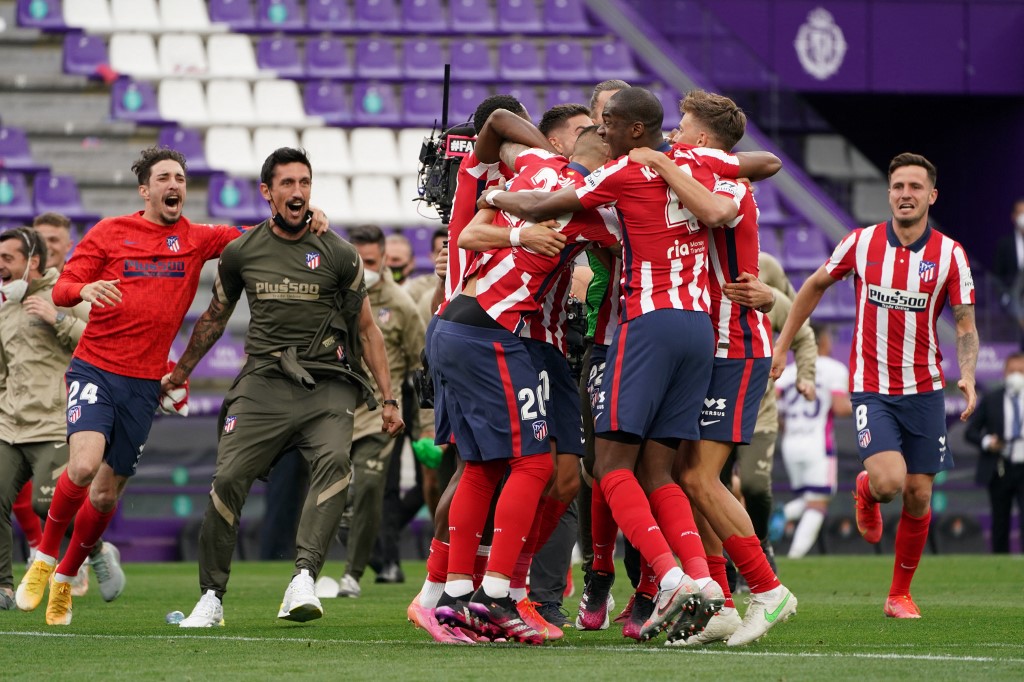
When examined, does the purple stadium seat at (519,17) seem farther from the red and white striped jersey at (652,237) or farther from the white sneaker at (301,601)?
the red and white striped jersey at (652,237)

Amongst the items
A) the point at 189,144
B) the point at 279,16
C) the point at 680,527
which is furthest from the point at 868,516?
the point at 279,16

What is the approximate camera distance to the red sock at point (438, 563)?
22.5ft

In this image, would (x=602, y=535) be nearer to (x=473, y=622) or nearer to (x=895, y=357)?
(x=473, y=622)

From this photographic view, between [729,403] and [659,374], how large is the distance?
1.75 ft

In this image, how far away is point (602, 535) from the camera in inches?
293

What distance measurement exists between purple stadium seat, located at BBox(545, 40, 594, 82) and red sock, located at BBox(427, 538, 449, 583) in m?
15.0

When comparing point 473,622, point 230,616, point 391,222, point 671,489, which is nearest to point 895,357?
point 671,489

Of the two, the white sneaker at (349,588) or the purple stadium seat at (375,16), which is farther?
the purple stadium seat at (375,16)

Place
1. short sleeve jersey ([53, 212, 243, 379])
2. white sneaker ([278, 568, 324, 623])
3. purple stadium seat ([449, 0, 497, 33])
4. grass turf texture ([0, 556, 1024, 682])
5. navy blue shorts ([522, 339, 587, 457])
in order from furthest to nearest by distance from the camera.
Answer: purple stadium seat ([449, 0, 497, 33]), short sleeve jersey ([53, 212, 243, 379]), white sneaker ([278, 568, 324, 623]), navy blue shorts ([522, 339, 587, 457]), grass turf texture ([0, 556, 1024, 682])

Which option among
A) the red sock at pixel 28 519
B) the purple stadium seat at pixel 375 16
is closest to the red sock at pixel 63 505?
the red sock at pixel 28 519

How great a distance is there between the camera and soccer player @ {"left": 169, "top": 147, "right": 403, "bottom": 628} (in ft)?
25.2

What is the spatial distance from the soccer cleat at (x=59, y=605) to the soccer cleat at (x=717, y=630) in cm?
313

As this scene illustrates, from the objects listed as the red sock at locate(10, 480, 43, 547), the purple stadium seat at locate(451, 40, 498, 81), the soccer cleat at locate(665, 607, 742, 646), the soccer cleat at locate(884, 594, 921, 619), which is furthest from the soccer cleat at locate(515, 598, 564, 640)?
the purple stadium seat at locate(451, 40, 498, 81)

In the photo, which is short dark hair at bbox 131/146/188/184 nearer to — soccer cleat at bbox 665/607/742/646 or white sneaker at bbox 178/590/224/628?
white sneaker at bbox 178/590/224/628
